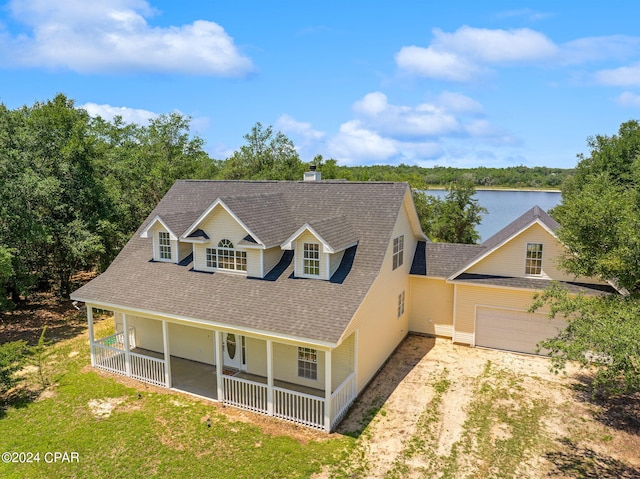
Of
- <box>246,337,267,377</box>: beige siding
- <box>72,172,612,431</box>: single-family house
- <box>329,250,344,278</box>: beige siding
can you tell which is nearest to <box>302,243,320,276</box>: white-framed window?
<box>72,172,612,431</box>: single-family house

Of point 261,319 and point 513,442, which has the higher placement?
point 261,319

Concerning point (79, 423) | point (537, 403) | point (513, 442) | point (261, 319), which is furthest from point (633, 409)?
point (79, 423)

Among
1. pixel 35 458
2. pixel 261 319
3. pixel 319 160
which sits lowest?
pixel 35 458

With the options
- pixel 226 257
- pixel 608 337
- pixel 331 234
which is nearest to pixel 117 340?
pixel 226 257

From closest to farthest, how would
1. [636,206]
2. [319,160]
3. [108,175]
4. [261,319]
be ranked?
[636,206] < [261,319] < [108,175] < [319,160]

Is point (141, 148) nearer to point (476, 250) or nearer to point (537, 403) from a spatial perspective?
point (476, 250)

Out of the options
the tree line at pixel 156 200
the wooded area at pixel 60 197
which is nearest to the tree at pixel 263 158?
the tree line at pixel 156 200

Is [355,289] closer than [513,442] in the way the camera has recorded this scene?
No

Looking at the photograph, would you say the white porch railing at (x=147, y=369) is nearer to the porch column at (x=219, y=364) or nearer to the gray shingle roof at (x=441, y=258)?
Result: the porch column at (x=219, y=364)
